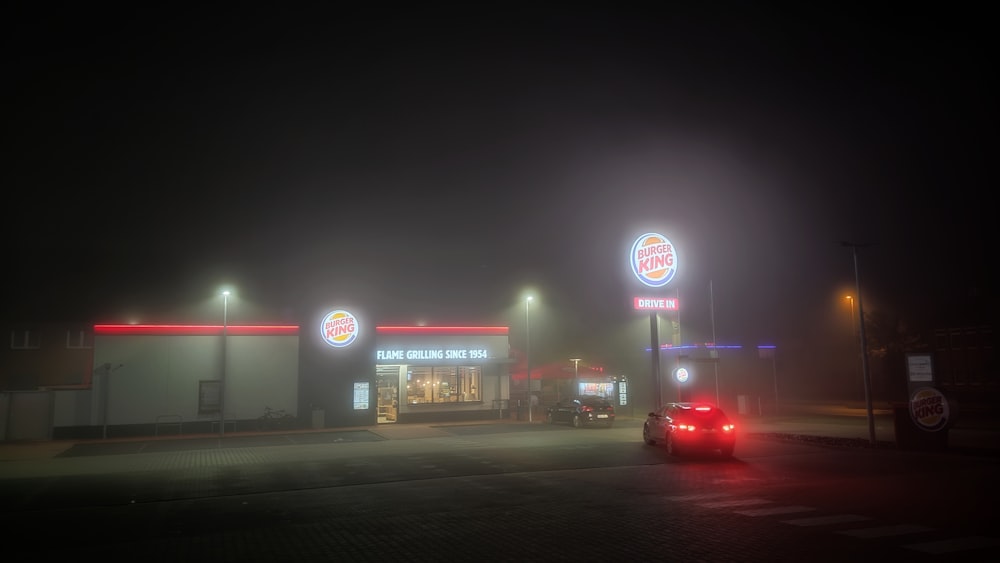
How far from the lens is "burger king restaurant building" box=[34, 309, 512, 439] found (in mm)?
32031

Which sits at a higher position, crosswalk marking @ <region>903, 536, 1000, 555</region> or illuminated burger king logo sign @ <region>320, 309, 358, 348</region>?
illuminated burger king logo sign @ <region>320, 309, 358, 348</region>

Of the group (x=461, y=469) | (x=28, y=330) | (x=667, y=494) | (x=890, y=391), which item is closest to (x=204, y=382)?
(x=461, y=469)

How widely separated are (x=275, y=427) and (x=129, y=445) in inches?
302

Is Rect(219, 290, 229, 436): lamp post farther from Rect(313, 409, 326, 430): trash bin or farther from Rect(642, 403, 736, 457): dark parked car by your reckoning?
Rect(642, 403, 736, 457): dark parked car

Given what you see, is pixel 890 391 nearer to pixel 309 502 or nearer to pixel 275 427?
pixel 275 427

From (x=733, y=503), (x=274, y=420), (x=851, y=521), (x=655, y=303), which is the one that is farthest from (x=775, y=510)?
(x=274, y=420)

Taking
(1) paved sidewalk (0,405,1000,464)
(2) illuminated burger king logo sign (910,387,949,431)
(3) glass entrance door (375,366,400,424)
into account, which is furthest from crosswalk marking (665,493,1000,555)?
(3) glass entrance door (375,366,400,424)

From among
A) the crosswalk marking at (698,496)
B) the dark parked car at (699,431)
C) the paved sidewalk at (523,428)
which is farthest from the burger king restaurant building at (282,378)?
the crosswalk marking at (698,496)

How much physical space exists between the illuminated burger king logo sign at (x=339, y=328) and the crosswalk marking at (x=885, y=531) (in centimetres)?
3017

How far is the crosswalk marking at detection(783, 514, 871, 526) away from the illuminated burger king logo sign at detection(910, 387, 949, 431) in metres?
12.1

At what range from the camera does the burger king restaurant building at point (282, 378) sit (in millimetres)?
32031

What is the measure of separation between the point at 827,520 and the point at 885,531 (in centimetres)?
94

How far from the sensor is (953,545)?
8648 millimetres

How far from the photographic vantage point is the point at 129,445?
92.2 ft
